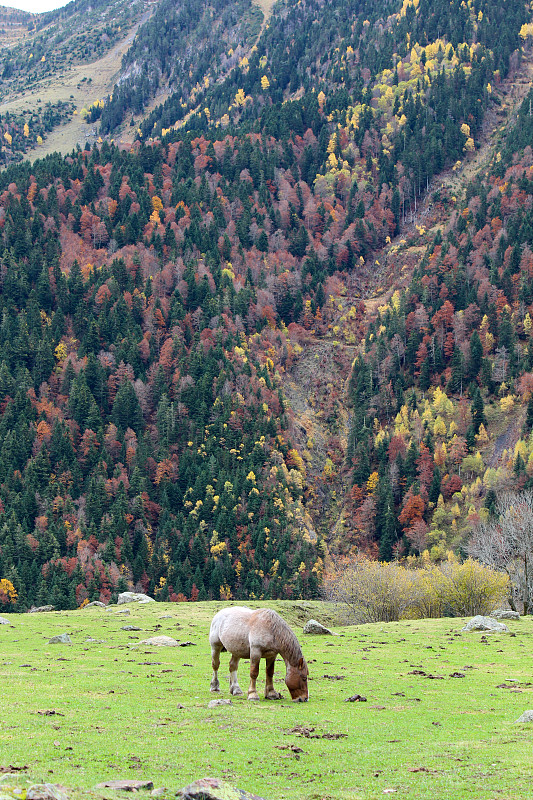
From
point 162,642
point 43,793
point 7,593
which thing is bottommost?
point 7,593

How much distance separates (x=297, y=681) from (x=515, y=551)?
70.0 m

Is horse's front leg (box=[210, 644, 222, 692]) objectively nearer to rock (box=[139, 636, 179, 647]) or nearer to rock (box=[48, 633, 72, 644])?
rock (box=[139, 636, 179, 647])

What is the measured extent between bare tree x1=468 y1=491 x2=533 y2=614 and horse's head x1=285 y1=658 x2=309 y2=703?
195ft

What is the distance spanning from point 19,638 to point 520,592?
62061 millimetres

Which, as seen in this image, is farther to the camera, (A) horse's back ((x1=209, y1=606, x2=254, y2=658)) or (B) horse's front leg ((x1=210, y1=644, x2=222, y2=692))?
(B) horse's front leg ((x1=210, y1=644, x2=222, y2=692))

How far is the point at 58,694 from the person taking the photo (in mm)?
33719

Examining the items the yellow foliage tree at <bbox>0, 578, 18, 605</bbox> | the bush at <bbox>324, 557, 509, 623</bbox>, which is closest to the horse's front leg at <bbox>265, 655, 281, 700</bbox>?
the bush at <bbox>324, 557, 509, 623</bbox>

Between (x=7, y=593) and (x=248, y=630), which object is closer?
(x=248, y=630)

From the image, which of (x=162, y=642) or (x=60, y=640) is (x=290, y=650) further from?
(x=60, y=640)

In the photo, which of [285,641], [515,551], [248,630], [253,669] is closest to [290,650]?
[285,641]

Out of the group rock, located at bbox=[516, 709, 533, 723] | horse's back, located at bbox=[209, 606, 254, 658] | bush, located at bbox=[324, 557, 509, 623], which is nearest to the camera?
rock, located at bbox=[516, 709, 533, 723]

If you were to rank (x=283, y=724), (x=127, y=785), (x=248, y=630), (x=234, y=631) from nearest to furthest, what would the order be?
(x=127, y=785)
(x=283, y=724)
(x=248, y=630)
(x=234, y=631)

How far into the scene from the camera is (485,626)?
2515 inches

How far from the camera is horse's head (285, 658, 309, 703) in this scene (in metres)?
32.3
